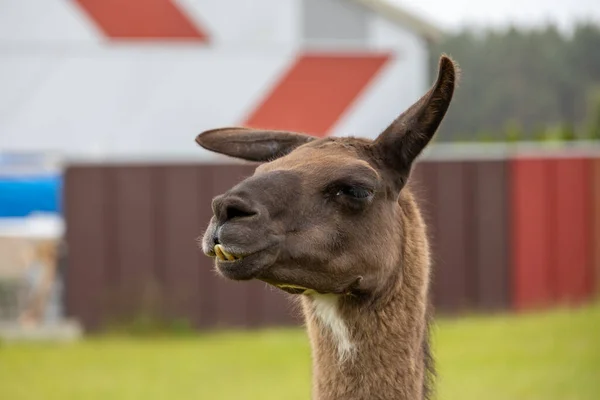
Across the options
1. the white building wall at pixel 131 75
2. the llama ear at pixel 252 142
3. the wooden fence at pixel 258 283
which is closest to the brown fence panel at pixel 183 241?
the wooden fence at pixel 258 283

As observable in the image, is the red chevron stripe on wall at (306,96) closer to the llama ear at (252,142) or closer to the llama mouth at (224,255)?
the llama ear at (252,142)

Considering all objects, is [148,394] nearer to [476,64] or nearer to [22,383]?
[22,383]

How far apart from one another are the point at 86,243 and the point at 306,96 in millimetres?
6680

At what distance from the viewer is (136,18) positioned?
817 inches

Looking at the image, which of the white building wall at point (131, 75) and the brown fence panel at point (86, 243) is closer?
the brown fence panel at point (86, 243)

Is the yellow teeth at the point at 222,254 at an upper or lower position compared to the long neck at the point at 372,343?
upper

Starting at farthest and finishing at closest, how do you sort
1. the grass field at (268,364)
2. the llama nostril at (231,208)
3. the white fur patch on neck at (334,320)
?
1. the grass field at (268,364)
2. the white fur patch on neck at (334,320)
3. the llama nostril at (231,208)

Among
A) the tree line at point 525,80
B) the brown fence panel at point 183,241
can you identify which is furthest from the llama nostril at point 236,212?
the tree line at point 525,80

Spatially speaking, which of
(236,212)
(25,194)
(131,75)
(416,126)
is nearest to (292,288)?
(236,212)

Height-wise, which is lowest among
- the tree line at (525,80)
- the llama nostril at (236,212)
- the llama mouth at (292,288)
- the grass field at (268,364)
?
the grass field at (268,364)

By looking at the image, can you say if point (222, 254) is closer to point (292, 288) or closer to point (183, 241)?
point (292, 288)

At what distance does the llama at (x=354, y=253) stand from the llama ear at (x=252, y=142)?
26 cm

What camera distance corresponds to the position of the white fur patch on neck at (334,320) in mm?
4695

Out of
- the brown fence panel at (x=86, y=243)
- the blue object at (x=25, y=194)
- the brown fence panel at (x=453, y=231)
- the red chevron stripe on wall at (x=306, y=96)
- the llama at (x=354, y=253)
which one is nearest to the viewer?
the llama at (x=354, y=253)
